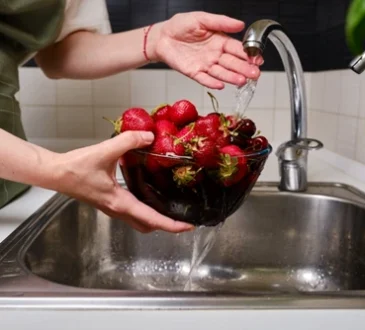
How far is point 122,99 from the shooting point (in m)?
1.33

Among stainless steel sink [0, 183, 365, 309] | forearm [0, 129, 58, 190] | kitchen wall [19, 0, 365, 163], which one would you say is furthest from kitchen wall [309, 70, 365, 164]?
forearm [0, 129, 58, 190]

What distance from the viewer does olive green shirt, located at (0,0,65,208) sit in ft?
2.67

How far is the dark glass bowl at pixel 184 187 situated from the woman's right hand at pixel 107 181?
0.08 feet

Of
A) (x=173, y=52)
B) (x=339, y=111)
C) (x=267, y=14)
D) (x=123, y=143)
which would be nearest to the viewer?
(x=123, y=143)

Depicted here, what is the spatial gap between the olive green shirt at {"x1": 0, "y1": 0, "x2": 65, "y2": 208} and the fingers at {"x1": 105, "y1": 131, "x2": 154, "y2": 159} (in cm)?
36

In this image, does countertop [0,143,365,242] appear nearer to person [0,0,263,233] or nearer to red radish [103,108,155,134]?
person [0,0,263,233]

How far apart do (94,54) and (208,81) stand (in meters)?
0.35

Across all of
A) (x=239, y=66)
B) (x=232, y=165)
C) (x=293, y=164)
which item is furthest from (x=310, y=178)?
(x=232, y=165)

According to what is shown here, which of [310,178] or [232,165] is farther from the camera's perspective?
[310,178]

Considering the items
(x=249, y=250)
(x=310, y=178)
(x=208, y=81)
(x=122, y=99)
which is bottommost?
(x=249, y=250)

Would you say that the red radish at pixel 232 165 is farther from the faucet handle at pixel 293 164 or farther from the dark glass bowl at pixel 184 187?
the faucet handle at pixel 293 164

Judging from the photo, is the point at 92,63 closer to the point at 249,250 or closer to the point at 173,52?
the point at 173,52

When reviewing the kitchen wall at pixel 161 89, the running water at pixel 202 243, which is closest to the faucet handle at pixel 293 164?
the running water at pixel 202 243

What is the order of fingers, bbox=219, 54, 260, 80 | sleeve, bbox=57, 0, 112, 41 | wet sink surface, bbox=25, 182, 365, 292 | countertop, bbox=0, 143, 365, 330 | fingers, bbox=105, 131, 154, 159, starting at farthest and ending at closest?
sleeve, bbox=57, 0, 112, 41 → wet sink surface, bbox=25, 182, 365, 292 → fingers, bbox=219, 54, 260, 80 → fingers, bbox=105, 131, 154, 159 → countertop, bbox=0, 143, 365, 330
